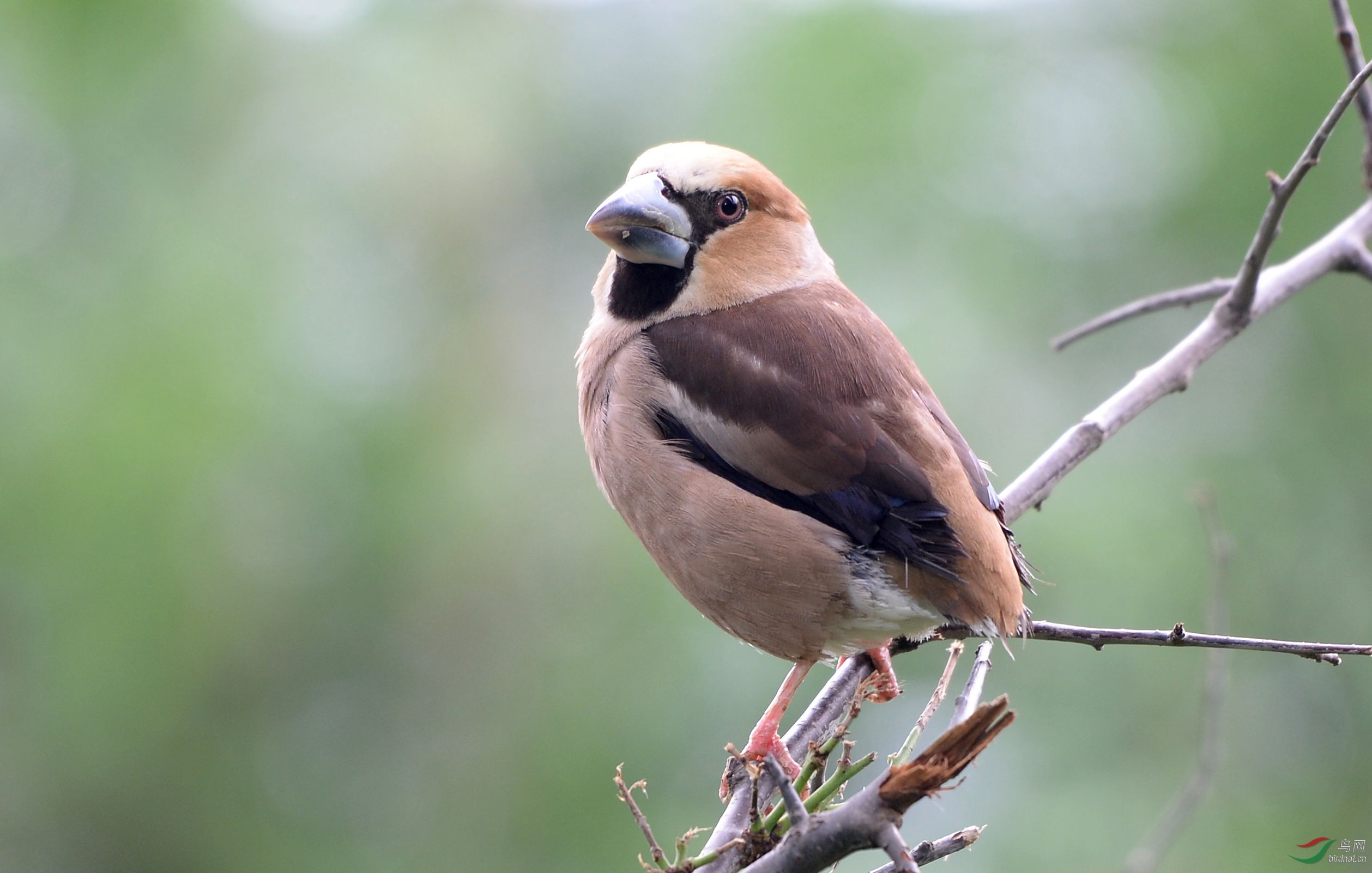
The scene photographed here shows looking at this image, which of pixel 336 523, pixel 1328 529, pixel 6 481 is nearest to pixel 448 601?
pixel 336 523

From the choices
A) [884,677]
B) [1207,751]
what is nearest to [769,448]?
[884,677]

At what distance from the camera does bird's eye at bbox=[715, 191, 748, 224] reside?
3115mm

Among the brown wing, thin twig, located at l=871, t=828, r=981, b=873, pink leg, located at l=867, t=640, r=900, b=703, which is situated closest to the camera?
thin twig, located at l=871, t=828, r=981, b=873

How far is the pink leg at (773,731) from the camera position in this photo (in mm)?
2629

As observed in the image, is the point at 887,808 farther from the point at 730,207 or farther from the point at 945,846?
the point at 730,207

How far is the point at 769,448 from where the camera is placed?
8.71 feet

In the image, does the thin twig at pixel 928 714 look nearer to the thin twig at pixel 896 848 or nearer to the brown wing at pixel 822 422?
the thin twig at pixel 896 848

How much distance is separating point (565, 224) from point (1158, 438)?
481cm

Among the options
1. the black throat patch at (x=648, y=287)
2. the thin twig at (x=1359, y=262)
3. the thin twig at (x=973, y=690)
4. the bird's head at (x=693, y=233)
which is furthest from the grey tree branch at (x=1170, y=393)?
the black throat patch at (x=648, y=287)

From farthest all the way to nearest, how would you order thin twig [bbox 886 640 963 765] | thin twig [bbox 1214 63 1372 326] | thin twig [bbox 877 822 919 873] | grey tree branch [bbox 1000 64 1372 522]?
grey tree branch [bbox 1000 64 1372 522] < thin twig [bbox 1214 63 1372 326] < thin twig [bbox 886 640 963 765] < thin twig [bbox 877 822 919 873]

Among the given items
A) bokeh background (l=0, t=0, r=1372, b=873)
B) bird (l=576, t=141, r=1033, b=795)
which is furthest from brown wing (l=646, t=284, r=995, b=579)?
bokeh background (l=0, t=0, r=1372, b=873)

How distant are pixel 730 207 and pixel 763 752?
146 centimetres

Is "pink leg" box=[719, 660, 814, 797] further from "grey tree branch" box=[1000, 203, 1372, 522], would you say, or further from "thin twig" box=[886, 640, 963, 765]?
"grey tree branch" box=[1000, 203, 1372, 522]

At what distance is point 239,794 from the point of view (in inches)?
307
